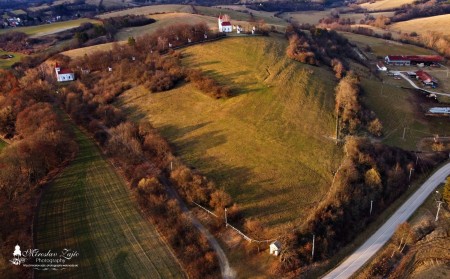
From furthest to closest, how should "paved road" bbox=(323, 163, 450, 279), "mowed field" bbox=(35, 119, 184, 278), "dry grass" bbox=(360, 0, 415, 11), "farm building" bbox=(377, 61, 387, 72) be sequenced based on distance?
"dry grass" bbox=(360, 0, 415, 11)
"farm building" bbox=(377, 61, 387, 72)
"paved road" bbox=(323, 163, 450, 279)
"mowed field" bbox=(35, 119, 184, 278)

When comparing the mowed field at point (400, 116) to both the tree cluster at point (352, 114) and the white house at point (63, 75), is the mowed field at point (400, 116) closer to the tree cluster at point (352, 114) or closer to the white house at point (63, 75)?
the tree cluster at point (352, 114)

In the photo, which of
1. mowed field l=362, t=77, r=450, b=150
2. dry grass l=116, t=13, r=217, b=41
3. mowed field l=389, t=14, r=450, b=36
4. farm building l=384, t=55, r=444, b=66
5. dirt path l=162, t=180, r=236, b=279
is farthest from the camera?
mowed field l=389, t=14, r=450, b=36

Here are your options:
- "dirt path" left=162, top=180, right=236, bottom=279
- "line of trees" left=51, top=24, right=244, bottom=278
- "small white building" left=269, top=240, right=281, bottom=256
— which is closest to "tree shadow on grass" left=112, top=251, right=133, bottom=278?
"line of trees" left=51, top=24, right=244, bottom=278

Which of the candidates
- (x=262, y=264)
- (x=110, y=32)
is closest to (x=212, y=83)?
(x=262, y=264)

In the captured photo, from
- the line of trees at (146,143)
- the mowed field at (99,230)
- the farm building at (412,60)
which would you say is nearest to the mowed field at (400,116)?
the farm building at (412,60)

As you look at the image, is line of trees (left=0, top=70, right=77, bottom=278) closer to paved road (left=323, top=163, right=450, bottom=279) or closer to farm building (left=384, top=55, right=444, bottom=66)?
paved road (left=323, top=163, right=450, bottom=279)

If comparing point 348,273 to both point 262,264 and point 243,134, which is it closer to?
point 262,264
